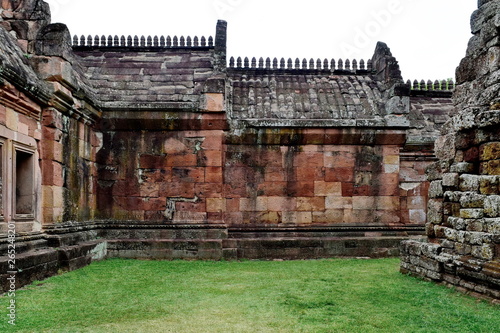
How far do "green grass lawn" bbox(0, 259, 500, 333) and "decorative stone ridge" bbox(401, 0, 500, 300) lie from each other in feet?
1.17

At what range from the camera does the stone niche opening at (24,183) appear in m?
7.36

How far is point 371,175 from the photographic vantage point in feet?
35.7

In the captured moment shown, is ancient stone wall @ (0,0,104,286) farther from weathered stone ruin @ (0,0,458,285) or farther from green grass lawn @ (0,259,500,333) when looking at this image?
green grass lawn @ (0,259,500,333)

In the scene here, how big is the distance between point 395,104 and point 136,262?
7359 mm

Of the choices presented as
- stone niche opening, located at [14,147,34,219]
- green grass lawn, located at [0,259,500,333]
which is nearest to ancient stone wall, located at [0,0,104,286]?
stone niche opening, located at [14,147,34,219]

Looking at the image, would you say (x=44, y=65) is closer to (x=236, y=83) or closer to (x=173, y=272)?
(x=173, y=272)

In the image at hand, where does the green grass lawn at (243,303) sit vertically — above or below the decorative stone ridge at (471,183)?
below

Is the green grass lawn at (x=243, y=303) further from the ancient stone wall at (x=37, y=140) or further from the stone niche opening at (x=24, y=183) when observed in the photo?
the stone niche opening at (x=24, y=183)

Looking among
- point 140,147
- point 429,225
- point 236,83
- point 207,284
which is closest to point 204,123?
point 140,147

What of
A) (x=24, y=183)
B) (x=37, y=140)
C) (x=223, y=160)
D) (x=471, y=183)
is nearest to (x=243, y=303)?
(x=471, y=183)

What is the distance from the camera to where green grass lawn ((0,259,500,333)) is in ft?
14.8

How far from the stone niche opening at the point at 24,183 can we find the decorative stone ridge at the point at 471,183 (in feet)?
22.1

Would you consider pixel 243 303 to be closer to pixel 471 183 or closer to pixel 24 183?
pixel 471 183

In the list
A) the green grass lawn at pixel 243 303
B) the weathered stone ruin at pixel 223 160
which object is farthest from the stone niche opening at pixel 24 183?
the green grass lawn at pixel 243 303
